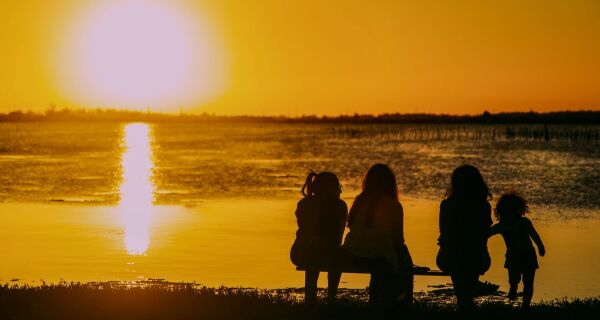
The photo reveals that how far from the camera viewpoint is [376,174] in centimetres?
1027

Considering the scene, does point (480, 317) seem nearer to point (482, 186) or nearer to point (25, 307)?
point (482, 186)

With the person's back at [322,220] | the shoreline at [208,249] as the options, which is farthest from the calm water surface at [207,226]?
the person's back at [322,220]

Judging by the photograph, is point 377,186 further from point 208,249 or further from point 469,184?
point 208,249

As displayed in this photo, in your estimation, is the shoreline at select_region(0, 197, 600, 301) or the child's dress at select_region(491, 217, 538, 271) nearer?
the child's dress at select_region(491, 217, 538, 271)

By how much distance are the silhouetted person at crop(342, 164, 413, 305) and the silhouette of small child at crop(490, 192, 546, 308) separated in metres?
1.41

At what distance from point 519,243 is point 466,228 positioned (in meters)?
1.27

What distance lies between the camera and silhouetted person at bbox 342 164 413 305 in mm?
Result: 10289

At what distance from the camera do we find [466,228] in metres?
10.4

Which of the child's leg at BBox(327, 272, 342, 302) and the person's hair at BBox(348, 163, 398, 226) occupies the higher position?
the person's hair at BBox(348, 163, 398, 226)

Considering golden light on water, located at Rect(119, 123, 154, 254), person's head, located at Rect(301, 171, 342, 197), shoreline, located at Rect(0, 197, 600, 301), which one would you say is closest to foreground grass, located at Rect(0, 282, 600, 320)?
person's head, located at Rect(301, 171, 342, 197)

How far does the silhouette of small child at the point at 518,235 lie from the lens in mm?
11195

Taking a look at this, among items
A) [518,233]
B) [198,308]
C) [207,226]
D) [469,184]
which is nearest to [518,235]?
[518,233]

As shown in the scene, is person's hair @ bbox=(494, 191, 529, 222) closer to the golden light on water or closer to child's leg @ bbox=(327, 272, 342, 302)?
child's leg @ bbox=(327, 272, 342, 302)

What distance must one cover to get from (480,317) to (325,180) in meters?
2.40
